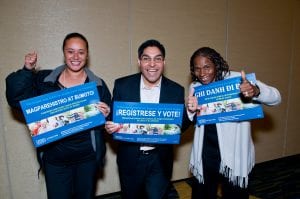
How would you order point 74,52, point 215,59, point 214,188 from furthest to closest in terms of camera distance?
point 214,188
point 215,59
point 74,52

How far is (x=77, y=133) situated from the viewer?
7.39 ft

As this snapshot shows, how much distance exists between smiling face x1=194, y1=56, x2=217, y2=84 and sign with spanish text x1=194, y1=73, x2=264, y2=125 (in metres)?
0.08

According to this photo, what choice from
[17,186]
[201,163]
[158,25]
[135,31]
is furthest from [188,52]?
[17,186]

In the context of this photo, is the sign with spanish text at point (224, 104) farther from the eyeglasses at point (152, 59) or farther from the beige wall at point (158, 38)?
the beige wall at point (158, 38)

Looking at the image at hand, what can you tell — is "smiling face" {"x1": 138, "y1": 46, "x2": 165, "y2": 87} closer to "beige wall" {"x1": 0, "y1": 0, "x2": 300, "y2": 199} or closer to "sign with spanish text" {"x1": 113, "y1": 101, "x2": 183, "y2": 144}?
"sign with spanish text" {"x1": 113, "y1": 101, "x2": 183, "y2": 144}

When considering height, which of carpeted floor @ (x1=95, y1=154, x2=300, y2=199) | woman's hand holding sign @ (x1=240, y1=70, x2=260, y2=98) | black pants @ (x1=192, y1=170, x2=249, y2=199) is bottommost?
carpeted floor @ (x1=95, y1=154, x2=300, y2=199)

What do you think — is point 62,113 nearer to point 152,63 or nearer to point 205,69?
point 152,63

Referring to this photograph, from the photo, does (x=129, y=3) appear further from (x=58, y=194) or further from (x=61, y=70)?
(x=58, y=194)

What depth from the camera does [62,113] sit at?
2.14 metres

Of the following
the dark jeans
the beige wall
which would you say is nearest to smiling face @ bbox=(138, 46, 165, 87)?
the dark jeans

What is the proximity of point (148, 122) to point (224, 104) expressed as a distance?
68 cm

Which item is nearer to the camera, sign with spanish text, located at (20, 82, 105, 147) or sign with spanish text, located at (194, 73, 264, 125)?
sign with spanish text, located at (20, 82, 105, 147)

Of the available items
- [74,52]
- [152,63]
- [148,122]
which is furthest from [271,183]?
[74,52]

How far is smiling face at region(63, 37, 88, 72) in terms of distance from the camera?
7.15 ft
